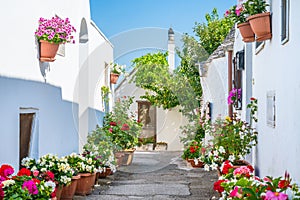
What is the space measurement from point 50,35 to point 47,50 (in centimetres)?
24

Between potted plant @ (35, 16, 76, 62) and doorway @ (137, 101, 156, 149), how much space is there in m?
11.9

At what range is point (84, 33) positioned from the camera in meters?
10.2

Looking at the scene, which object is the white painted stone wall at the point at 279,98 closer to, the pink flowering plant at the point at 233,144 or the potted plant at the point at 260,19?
the potted plant at the point at 260,19

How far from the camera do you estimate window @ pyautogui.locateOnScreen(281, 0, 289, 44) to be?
159 inches

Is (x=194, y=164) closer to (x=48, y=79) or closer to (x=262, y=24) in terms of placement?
(x=48, y=79)

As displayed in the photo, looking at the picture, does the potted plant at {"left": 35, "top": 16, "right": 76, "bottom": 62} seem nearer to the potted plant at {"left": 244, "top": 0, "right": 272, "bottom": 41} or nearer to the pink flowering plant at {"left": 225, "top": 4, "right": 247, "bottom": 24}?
the pink flowering plant at {"left": 225, "top": 4, "right": 247, "bottom": 24}

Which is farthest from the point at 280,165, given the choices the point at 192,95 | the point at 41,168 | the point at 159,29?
the point at 192,95

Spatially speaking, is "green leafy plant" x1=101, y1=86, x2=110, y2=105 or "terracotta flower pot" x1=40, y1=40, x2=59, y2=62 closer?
"terracotta flower pot" x1=40, y1=40, x2=59, y2=62

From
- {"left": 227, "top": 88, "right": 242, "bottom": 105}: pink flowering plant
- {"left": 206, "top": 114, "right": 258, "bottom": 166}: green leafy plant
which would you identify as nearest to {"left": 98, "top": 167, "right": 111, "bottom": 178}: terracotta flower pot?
{"left": 206, "top": 114, "right": 258, "bottom": 166}: green leafy plant

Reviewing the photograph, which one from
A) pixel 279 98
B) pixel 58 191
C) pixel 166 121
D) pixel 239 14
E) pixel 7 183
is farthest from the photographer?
pixel 166 121

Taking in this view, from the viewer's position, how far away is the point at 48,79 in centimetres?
702

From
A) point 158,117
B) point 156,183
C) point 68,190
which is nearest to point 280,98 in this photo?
point 68,190

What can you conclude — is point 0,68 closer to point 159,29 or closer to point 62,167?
point 62,167

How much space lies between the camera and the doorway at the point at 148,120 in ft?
60.2
